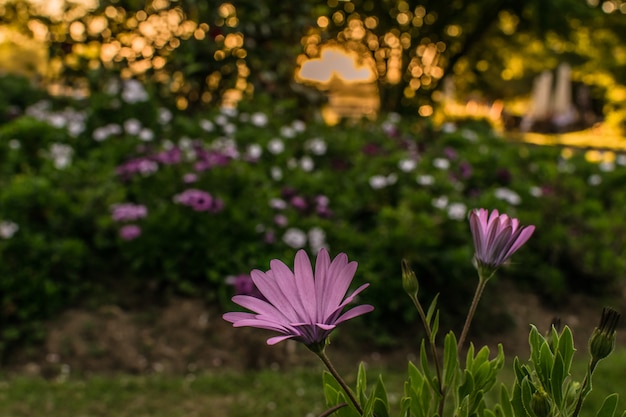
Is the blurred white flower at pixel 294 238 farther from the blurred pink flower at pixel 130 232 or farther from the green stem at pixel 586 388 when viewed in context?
the green stem at pixel 586 388

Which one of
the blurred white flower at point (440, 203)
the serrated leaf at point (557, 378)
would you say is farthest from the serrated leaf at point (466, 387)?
the blurred white flower at point (440, 203)

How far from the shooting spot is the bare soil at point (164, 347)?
12.5ft

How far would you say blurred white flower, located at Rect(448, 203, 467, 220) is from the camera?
4562 mm

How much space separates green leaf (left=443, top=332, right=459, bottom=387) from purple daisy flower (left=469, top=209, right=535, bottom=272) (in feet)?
0.40

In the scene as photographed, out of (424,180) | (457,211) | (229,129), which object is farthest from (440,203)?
(229,129)

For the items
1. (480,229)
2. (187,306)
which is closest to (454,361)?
(480,229)

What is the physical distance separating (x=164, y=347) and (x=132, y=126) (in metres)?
2.23

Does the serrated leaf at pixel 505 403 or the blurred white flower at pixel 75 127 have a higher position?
the serrated leaf at pixel 505 403

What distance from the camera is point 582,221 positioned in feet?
17.9

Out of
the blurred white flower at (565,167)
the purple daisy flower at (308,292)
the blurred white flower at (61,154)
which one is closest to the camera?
the purple daisy flower at (308,292)

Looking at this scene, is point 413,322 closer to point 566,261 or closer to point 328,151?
point 566,261

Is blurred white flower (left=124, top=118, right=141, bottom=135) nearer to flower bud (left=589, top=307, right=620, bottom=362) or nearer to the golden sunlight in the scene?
the golden sunlight

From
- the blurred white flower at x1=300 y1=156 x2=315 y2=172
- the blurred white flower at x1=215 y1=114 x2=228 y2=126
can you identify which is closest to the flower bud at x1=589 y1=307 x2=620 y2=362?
the blurred white flower at x1=300 y1=156 x2=315 y2=172

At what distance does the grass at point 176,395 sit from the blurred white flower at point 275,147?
2166 millimetres
